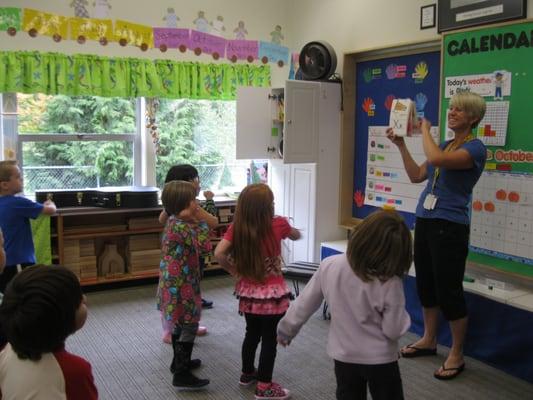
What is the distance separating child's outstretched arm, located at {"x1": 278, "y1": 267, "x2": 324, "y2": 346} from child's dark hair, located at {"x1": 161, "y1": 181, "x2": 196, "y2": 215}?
1.02 m

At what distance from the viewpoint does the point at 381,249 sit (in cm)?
179

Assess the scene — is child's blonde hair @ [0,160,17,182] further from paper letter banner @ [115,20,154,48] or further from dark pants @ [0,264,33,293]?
paper letter banner @ [115,20,154,48]

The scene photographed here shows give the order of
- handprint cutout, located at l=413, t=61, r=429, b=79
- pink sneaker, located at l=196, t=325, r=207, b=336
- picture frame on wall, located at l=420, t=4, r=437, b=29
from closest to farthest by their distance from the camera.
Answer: pink sneaker, located at l=196, t=325, r=207, b=336 < picture frame on wall, located at l=420, t=4, r=437, b=29 < handprint cutout, located at l=413, t=61, r=429, b=79

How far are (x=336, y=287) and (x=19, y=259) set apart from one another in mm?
2151

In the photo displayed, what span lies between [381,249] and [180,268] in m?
1.34

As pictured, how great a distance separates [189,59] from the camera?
5.07 m

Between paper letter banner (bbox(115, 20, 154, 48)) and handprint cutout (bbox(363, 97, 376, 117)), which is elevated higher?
paper letter banner (bbox(115, 20, 154, 48))

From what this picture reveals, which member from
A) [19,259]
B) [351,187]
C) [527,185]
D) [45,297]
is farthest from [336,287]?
[351,187]

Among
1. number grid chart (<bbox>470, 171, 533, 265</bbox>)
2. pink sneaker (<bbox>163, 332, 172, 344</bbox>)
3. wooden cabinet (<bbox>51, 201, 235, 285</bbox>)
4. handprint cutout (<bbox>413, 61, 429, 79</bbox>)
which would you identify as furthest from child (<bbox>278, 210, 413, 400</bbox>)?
wooden cabinet (<bbox>51, 201, 235, 285</bbox>)

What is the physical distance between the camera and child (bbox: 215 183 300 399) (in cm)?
255

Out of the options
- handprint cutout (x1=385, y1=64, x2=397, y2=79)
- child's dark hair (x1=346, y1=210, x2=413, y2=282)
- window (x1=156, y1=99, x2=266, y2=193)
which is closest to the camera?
child's dark hair (x1=346, y1=210, x2=413, y2=282)

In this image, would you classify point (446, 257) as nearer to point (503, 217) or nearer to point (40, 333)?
point (503, 217)

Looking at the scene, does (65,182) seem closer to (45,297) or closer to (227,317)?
(227,317)

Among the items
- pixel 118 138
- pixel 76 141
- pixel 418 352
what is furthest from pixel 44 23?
pixel 418 352
